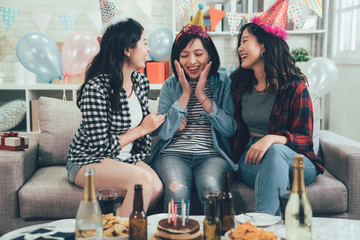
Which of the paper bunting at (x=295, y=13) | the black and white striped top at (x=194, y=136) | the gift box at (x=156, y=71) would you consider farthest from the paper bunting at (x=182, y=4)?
the black and white striped top at (x=194, y=136)

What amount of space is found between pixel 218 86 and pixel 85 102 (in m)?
0.76

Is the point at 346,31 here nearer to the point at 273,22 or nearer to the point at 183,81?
the point at 273,22

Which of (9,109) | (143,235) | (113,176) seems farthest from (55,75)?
(143,235)

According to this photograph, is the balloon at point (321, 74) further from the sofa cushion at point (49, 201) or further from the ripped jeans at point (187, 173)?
the sofa cushion at point (49, 201)

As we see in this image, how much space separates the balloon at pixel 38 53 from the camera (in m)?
3.04

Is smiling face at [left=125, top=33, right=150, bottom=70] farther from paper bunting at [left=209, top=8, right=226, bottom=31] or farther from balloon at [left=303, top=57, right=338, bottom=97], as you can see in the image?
paper bunting at [left=209, top=8, right=226, bottom=31]

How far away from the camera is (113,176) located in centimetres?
180

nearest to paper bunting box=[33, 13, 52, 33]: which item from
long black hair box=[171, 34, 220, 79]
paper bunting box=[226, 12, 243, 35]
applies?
paper bunting box=[226, 12, 243, 35]

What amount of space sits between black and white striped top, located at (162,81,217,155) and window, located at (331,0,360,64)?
5.73 feet

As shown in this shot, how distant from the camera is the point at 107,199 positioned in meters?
1.27

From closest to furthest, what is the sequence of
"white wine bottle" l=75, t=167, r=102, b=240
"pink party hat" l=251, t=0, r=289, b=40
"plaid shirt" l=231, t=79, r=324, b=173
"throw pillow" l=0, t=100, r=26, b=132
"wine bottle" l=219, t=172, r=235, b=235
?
"white wine bottle" l=75, t=167, r=102, b=240
"wine bottle" l=219, t=172, r=235, b=235
"plaid shirt" l=231, t=79, r=324, b=173
"pink party hat" l=251, t=0, r=289, b=40
"throw pillow" l=0, t=100, r=26, b=132

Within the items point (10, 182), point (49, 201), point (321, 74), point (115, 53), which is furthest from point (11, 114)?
point (321, 74)

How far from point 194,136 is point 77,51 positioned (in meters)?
1.52

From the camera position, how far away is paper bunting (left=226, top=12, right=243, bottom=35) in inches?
149
